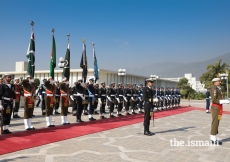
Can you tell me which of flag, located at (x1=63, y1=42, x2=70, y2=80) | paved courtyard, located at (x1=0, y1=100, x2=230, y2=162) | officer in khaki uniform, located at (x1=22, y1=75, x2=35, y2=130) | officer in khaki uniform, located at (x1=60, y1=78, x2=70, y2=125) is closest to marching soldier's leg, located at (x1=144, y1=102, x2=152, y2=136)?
paved courtyard, located at (x1=0, y1=100, x2=230, y2=162)

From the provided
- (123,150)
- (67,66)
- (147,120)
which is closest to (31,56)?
(67,66)

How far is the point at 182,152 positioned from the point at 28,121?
17.4 feet

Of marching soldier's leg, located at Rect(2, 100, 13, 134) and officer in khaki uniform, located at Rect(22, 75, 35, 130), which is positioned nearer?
marching soldier's leg, located at Rect(2, 100, 13, 134)

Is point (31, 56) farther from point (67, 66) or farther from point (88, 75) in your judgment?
point (88, 75)

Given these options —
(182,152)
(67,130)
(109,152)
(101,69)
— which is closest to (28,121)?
(67,130)

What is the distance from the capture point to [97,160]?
464cm

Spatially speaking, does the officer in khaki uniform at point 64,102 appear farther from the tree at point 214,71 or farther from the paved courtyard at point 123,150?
the tree at point 214,71

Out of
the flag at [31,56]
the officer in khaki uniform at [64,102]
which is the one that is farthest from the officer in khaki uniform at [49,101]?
the flag at [31,56]

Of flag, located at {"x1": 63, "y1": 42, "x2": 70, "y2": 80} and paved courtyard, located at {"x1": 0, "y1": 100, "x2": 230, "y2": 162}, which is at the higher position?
flag, located at {"x1": 63, "y1": 42, "x2": 70, "y2": 80}

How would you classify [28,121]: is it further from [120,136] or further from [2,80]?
[120,136]

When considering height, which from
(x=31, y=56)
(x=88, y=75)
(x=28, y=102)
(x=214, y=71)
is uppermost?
(x=214, y=71)

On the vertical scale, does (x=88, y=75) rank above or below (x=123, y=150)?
above

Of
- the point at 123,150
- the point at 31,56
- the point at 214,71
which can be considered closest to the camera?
the point at 123,150

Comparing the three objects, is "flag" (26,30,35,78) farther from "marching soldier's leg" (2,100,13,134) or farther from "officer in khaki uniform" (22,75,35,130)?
"marching soldier's leg" (2,100,13,134)
